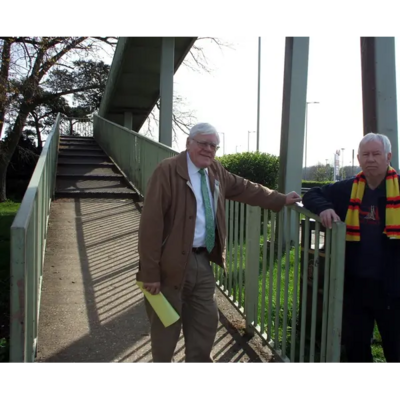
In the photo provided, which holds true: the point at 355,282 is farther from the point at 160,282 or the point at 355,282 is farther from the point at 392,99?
the point at 392,99

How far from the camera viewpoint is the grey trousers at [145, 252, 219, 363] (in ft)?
9.48

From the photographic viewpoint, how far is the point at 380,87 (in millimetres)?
4262

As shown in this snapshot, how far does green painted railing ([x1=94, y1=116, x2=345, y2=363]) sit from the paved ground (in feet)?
0.79

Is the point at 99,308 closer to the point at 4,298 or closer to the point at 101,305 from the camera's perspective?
the point at 101,305

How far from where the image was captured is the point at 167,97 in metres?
10.6

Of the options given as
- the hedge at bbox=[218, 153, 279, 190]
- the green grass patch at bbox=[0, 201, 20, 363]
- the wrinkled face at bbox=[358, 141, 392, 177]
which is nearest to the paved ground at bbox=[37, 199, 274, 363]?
the green grass patch at bbox=[0, 201, 20, 363]

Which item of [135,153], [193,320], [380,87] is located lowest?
[193,320]

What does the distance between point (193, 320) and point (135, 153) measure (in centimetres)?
684

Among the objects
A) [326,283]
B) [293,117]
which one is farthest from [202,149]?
[293,117]

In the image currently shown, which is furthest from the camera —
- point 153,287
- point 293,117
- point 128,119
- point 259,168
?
point 128,119

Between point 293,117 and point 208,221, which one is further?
point 293,117

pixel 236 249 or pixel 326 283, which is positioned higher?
pixel 236 249

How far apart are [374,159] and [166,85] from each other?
812 cm

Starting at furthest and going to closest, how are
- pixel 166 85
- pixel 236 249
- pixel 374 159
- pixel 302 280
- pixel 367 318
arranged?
pixel 166 85
pixel 236 249
pixel 302 280
pixel 367 318
pixel 374 159
